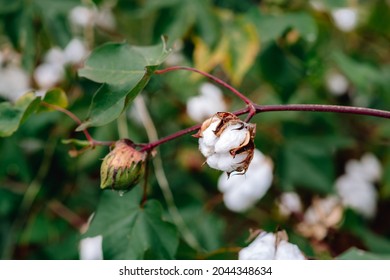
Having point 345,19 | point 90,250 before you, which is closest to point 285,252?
point 90,250

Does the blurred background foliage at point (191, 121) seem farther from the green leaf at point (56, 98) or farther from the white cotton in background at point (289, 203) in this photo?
the green leaf at point (56, 98)

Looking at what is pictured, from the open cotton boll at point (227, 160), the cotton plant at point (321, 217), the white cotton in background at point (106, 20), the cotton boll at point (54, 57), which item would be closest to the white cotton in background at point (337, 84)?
the cotton plant at point (321, 217)

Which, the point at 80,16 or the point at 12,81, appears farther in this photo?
the point at 80,16

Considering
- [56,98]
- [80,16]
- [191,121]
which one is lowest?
[191,121]

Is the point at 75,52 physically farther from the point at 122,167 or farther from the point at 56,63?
the point at 122,167

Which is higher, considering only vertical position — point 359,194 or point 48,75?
point 48,75

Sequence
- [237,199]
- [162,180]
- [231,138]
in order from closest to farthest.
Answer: [231,138]
[162,180]
[237,199]
